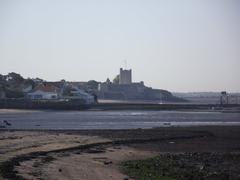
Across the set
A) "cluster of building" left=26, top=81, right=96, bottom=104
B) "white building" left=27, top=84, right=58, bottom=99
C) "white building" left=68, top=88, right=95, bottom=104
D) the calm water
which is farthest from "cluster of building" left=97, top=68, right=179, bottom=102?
the calm water

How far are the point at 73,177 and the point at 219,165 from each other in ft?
21.8

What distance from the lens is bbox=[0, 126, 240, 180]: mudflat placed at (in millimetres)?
18797

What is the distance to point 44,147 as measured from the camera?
86.2ft

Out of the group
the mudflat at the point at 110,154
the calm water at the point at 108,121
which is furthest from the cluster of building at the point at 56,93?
the mudflat at the point at 110,154

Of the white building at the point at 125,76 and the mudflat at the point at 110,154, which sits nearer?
the mudflat at the point at 110,154

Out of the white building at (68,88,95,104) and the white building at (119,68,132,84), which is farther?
the white building at (119,68,132,84)

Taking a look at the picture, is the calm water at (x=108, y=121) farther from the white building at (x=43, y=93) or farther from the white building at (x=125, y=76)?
the white building at (x=125, y=76)

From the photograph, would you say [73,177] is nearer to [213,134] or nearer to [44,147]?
[44,147]

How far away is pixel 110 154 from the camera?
2506cm

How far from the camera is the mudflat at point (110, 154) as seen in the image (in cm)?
1880

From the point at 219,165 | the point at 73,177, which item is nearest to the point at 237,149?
the point at 219,165

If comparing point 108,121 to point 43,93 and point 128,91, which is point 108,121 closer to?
point 43,93

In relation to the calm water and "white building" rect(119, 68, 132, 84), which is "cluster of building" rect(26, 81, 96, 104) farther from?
"white building" rect(119, 68, 132, 84)

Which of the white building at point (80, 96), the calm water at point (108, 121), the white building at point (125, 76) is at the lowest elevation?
the calm water at point (108, 121)
